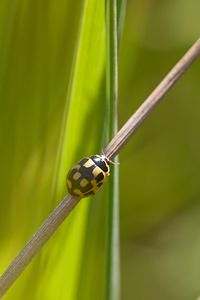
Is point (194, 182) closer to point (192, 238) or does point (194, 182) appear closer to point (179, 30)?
point (192, 238)

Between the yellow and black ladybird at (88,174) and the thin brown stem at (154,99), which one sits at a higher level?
the thin brown stem at (154,99)

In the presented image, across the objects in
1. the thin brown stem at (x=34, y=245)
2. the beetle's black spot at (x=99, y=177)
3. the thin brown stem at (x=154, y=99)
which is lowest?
the beetle's black spot at (x=99, y=177)

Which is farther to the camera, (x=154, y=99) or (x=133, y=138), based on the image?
(x=133, y=138)

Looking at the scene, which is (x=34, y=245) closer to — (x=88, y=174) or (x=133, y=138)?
(x=88, y=174)

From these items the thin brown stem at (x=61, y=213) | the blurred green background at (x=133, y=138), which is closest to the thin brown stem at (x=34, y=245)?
the thin brown stem at (x=61, y=213)

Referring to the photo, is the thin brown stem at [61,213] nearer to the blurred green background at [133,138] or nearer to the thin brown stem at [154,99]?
the thin brown stem at [154,99]

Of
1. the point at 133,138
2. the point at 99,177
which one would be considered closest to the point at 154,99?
the point at 99,177
